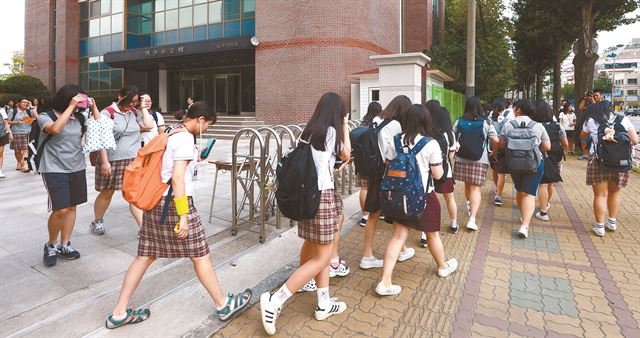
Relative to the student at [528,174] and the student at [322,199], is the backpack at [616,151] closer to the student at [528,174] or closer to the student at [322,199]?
the student at [528,174]

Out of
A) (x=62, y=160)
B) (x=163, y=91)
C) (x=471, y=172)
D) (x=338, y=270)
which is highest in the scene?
(x=163, y=91)

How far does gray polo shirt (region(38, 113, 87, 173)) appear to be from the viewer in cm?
384

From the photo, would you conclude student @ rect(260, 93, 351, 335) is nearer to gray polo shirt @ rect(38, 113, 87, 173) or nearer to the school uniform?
the school uniform

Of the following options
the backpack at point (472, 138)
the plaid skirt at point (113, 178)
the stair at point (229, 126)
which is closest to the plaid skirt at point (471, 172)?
the backpack at point (472, 138)

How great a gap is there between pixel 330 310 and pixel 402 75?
8.06 metres

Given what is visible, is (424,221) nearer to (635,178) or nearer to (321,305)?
(321,305)

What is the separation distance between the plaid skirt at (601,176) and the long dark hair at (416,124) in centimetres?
313

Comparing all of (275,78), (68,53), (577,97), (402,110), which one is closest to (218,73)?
(275,78)

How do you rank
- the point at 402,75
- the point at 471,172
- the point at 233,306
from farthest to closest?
1. the point at 402,75
2. the point at 471,172
3. the point at 233,306

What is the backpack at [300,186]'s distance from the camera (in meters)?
2.81

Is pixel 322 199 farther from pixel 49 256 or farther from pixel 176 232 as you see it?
pixel 49 256

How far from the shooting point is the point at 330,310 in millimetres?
3154

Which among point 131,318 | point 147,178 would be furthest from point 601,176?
point 131,318

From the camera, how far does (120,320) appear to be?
2.86 metres
